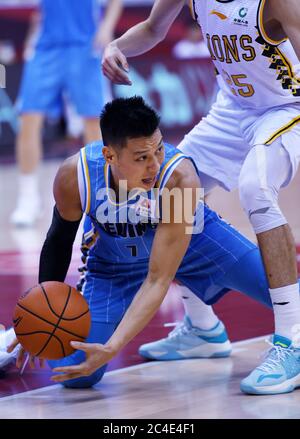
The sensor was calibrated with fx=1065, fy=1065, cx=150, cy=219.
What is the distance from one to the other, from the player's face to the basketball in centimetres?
55

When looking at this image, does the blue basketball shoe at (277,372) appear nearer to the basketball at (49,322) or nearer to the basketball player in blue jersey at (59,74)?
the basketball at (49,322)

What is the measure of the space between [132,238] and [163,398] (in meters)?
0.74

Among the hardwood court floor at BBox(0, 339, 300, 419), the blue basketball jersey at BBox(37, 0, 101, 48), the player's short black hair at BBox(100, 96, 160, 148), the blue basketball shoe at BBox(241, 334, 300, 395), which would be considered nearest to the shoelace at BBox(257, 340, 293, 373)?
the blue basketball shoe at BBox(241, 334, 300, 395)

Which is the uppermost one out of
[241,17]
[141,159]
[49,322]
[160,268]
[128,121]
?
[241,17]

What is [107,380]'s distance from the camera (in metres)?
4.77

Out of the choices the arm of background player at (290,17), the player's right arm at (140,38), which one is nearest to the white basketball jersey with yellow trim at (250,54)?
the arm of background player at (290,17)

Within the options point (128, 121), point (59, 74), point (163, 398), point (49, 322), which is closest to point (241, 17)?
point (128, 121)

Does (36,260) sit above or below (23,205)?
below

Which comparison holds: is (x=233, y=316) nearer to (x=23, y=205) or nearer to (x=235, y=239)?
(x=235, y=239)

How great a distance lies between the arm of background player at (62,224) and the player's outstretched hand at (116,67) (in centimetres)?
65

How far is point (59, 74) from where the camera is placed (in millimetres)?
9469

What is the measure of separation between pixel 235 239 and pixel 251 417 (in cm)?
114

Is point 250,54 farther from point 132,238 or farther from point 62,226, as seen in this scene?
point 62,226
